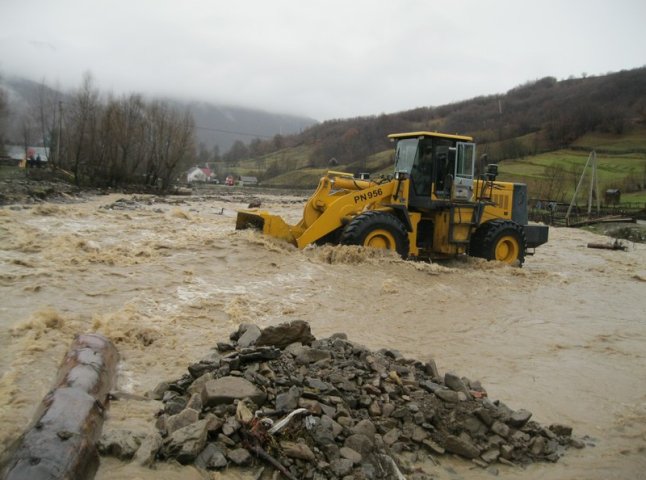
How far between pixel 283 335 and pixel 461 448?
7.35 feet

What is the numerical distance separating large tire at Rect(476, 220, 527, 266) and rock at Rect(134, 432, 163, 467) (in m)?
11.4

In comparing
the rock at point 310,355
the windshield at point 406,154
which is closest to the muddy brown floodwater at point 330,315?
the rock at point 310,355

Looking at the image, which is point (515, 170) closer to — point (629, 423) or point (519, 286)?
point (519, 286)

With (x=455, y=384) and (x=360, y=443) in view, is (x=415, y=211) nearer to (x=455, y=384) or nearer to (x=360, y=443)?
(x=455, y=384)

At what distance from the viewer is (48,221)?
632 inches

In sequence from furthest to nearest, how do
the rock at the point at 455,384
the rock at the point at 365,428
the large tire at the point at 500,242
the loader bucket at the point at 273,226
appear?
the large tire at the point at 500,242, the loader bucket at the point at 273,226, the rock at the point at 455,384, the rock at the point at 365,428

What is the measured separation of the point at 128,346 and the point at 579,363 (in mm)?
6112

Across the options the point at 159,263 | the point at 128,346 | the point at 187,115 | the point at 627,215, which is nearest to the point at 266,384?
the point at 128,346

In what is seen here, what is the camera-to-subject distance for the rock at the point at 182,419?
4.24 metres

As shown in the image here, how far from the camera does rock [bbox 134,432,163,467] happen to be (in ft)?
12.7

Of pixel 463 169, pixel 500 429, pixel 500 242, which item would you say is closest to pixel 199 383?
pixel 500 429

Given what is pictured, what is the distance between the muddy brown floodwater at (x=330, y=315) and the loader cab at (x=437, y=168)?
1.72m

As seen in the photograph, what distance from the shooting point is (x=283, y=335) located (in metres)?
6.07

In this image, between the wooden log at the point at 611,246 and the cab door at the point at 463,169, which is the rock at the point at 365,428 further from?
the wooden log at the point at 611,246
